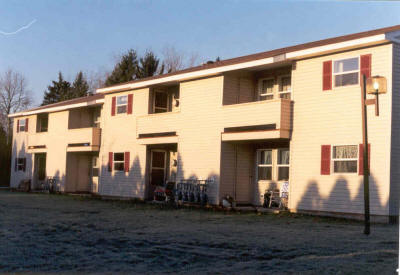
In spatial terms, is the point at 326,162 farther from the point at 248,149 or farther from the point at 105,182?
the point at 105,182

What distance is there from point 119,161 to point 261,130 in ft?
34.9

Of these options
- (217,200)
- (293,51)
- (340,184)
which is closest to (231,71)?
(293,51)

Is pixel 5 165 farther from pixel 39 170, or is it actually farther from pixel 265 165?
pixel 265 165

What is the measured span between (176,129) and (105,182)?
6.81 metres

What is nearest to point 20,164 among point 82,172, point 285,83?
point 82,172

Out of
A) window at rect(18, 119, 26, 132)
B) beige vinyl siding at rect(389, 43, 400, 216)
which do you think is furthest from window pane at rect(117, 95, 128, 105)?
beige vinyl siding at rect(389, 43, 400, 216)

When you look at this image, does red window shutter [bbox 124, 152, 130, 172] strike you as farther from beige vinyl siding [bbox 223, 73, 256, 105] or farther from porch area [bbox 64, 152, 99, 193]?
beige vinyl siding [bbox 223, 73, 256, 105]

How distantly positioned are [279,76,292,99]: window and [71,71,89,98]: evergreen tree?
160 feet

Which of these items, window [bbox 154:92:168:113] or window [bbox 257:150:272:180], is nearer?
window [bbox 257:150:272:180]

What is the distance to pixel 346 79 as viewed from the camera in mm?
18406

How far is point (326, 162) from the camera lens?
1873 centimetres

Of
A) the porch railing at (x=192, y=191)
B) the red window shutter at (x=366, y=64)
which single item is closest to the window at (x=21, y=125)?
the porch railing at (x=192, y=191)

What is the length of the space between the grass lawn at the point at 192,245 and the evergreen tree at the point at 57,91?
5434 cm

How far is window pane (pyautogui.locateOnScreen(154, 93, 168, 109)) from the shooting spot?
1070 inches
